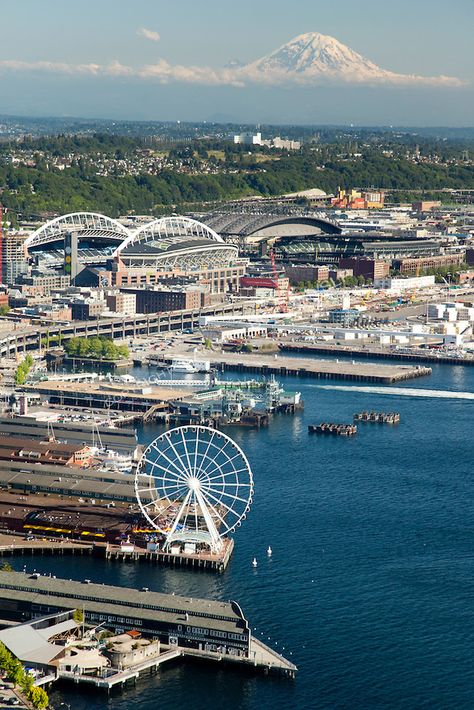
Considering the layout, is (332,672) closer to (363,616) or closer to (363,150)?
(363,616)

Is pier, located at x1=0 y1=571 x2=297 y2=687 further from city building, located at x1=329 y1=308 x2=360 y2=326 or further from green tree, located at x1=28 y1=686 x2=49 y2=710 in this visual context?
city building, located at x1=329 y1=308 x2=360 y2=326

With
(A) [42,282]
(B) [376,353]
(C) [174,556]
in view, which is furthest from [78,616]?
(A) [42,282]

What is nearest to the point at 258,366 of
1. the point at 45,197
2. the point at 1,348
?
the point at 1,348

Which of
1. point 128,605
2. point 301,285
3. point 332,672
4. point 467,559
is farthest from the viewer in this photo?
point 301,285

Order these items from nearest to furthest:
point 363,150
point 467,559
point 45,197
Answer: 1. point 467,559
2. point 45,197
3. point 363,150

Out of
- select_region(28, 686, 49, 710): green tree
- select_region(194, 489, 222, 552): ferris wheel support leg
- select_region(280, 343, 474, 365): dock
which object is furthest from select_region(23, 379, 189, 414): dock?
select_region(28, 686, 49, 710): green tree

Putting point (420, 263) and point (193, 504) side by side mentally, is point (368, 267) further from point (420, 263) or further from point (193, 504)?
point (193, 504)
